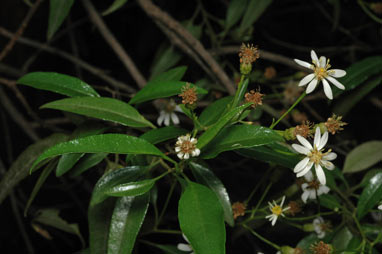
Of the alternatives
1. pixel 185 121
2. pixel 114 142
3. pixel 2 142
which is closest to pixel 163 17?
pixel 185 121

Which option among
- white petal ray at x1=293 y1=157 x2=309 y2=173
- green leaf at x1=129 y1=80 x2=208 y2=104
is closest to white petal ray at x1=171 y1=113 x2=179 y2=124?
green leaf at x1=129 y1=80 x2=208 y2=104

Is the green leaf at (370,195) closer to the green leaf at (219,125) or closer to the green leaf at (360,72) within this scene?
the green leaf at (360,72)

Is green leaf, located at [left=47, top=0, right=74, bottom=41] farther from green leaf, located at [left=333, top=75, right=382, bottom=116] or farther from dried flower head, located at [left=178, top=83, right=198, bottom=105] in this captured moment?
green leaf, located at [left=333, top=75, right=382, bottom=116]

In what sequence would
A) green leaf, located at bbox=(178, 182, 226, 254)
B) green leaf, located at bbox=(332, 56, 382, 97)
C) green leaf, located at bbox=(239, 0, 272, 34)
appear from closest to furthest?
green leaf, located at bbox=(178, 182, 226, 254) < green leaf, located at bbox=(332, 56, 382, 97) < green leaf, located at bbox=(239, 0, 272, 34)

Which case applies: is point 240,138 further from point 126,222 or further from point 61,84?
point 61,84

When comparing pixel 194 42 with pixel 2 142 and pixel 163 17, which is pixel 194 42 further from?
pixel 2 142

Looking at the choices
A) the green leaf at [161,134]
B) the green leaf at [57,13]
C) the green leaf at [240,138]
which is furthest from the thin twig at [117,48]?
the green leaf at [240,138]

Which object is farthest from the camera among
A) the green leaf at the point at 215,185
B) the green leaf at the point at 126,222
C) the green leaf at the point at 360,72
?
the green leaf at the point at 360,72
